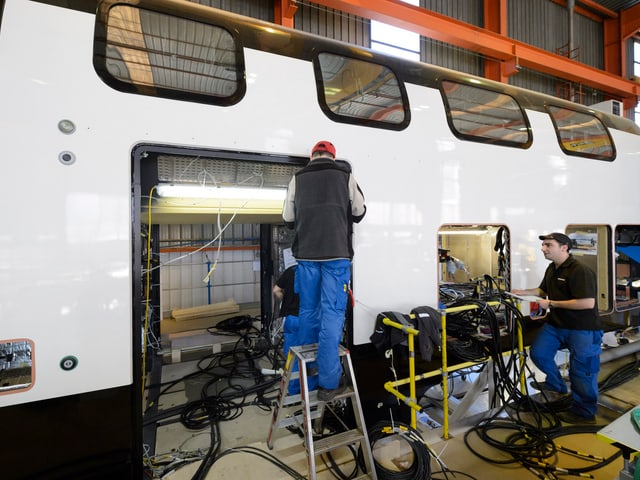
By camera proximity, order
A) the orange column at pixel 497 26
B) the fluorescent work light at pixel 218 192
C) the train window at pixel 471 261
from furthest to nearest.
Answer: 1. the orange column at pixel 497 26
2. the train window at pixel 471 261
3. the fluorescent work light at pixel 218 192

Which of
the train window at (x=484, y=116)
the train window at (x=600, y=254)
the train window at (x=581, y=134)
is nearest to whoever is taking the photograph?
the train window at (x=484, y=116)

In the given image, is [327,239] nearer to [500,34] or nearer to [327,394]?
[327,394]

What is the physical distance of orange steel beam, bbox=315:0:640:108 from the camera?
4.19 meters

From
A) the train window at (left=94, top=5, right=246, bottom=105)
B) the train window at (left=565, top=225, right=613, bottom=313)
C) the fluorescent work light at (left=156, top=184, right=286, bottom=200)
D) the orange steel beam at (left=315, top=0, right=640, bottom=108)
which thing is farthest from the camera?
the orange steel beam at (left=315, top=0, right=640, bottom=108)

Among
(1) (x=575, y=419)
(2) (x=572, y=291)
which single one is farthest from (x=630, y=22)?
(1) (x=575, y=419)

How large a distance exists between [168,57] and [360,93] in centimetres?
120

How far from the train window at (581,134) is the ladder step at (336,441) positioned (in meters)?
3.14

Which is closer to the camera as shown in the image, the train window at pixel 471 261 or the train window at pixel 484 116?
the train window at pixel 484 116

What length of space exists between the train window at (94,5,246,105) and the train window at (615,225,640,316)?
4355mm

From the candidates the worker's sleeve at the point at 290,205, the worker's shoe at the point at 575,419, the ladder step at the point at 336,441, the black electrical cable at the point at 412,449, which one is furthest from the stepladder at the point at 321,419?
the worker's shoe at the point at 575,419

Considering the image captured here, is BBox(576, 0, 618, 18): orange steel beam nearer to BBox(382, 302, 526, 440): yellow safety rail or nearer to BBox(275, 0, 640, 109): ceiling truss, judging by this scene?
BBox(275, 0, 640, 109): ceiling truss

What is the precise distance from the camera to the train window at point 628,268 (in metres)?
3.64

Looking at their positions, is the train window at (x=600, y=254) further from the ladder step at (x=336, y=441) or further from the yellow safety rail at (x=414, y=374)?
the ladder step at (x=336, y=441)

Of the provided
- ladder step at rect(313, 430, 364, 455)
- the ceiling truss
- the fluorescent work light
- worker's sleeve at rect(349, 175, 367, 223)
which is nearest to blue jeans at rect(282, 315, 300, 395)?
ladder step at rect(313, 430, 364, 455)
